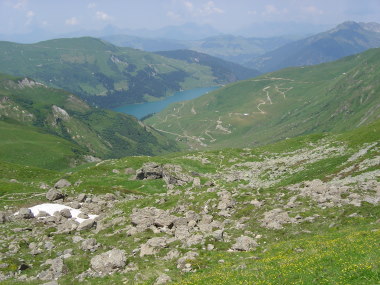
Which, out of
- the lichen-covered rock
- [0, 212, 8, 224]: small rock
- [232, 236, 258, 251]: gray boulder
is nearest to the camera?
[232, 236, 258, 251]: gray boulder

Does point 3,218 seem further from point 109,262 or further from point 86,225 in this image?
point 109,262

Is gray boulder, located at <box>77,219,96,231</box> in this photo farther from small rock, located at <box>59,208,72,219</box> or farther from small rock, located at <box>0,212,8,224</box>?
small rock, located at <box>0,212,8,224</box>

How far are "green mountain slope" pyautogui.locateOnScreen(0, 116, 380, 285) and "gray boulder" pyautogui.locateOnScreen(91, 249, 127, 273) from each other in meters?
0.10

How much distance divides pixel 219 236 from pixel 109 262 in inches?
487

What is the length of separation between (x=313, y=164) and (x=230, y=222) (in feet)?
126

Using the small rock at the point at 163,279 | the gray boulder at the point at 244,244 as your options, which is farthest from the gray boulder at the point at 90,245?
the gray boulder at the point at 244,244

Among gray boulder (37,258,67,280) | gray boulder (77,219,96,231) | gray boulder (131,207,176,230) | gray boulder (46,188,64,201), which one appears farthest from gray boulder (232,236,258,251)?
gray boulder (46,188,64,201)

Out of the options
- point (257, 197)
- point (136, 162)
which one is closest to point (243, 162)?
point (136, 162)

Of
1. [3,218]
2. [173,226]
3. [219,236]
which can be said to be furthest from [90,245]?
[3,218]

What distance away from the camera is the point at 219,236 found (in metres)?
37.4

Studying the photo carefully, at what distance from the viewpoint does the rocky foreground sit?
110ft

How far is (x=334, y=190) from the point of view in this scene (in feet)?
145

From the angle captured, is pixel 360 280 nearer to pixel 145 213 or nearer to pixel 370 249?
pixel 370 249

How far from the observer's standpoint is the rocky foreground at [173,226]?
33438mm
